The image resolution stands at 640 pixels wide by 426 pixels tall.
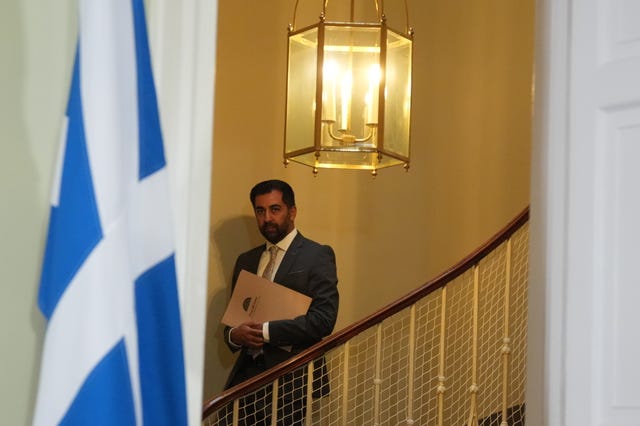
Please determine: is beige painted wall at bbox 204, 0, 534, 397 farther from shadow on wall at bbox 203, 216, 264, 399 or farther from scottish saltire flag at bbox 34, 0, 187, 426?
scottish saltire flag at bbox 34, 0, 187, 426

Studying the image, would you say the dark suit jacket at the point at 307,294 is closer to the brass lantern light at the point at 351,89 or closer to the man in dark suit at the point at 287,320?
the man in dark suit at the point at 287,320

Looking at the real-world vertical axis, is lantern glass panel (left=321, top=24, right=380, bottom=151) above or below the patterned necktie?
above

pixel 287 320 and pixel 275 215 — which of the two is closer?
pixel 287 320

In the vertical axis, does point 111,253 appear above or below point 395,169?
below

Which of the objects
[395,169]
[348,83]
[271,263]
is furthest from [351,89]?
[395,169]

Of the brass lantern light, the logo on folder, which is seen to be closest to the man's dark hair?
the logo on folder

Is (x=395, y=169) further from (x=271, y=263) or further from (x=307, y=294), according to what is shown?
(x=307, y=294)

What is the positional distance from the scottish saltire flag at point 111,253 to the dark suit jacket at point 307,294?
2621mm

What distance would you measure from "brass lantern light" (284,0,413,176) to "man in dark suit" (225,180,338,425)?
2.67 feet

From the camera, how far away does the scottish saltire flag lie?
59.2 inches

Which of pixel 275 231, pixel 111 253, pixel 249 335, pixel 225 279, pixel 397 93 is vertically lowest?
pixel 249 335

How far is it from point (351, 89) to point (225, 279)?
2216 millimetres

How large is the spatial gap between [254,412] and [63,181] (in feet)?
9.35

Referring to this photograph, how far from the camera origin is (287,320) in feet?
14.0
